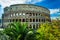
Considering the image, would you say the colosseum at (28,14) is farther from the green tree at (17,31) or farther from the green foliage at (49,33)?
the green tree at (17,31)

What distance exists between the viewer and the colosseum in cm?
10494

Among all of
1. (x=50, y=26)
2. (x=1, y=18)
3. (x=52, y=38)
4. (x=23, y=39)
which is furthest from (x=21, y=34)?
(x=1, y=18)

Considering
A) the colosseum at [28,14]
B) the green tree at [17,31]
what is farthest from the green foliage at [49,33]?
the colosseum at [28,14]

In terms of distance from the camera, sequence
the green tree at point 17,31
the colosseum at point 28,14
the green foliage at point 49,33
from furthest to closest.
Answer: the colosseum at point 28,14 < the green foliage at point 49,33 < the green tree at point 17,31

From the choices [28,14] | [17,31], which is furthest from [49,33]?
[28,14]

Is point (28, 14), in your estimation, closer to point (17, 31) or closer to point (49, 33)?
point (49, 33)

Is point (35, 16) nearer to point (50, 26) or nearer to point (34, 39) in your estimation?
point (50, 26)

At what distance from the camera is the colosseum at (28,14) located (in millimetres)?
104938

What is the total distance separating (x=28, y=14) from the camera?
105 metres

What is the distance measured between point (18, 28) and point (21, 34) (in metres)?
1.27

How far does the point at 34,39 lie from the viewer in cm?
5116

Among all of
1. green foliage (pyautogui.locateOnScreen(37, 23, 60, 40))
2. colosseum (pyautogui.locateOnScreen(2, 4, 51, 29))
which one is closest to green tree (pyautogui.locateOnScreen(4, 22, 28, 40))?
green foliage (pyautogui.locateOnScreen(37, 23, 60, 40))

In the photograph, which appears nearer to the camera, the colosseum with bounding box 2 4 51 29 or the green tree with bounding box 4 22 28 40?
the green tree with bounding box 4 22 28 40

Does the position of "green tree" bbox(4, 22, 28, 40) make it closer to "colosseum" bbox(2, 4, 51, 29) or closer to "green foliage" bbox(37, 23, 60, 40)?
"green foliage" bbox(37, 23, 60, 40)
